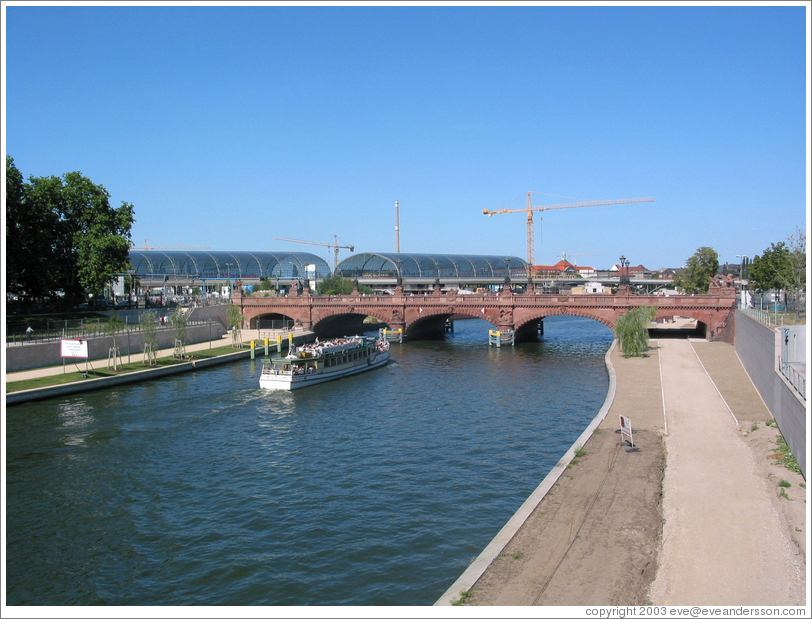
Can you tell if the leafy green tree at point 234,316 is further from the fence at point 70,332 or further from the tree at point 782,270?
the tree at point 782,270

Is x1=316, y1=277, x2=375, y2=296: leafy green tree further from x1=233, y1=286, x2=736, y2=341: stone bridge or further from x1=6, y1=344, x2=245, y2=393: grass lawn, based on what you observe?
x1=6, y1=344, x2=245, y2=393: grass lawn

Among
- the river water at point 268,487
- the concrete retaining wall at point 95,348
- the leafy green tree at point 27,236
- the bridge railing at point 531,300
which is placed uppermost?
the leafy green tree at point 27,236

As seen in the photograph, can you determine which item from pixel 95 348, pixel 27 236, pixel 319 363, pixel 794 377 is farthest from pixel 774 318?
pixel 27 236

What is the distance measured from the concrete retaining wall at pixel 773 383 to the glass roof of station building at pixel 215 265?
503ft

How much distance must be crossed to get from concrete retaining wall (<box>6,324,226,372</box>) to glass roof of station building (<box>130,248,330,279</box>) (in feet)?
332

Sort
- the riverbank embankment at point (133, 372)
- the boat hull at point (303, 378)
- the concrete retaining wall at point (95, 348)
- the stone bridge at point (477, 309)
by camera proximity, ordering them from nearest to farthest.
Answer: the riverbank embankment at point (133, 372) < the concrete retaining wall at point (95, 348) < the boat hull at point (303, 378) < the stone bridge at point (477, 309)

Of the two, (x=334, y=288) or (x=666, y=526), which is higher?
(x=334, y=288)

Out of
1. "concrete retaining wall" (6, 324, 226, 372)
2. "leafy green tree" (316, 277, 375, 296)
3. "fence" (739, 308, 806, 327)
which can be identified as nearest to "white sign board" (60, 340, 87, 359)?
"concrete retaining wall" (6, 324, 226, 372)

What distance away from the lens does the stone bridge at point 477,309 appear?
249ft

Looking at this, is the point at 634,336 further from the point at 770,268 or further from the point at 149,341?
the point at 149,341

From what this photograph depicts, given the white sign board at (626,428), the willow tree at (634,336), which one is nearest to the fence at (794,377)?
the white sign board at (626,428)

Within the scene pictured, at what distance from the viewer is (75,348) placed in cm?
5447

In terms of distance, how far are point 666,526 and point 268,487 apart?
1742cm

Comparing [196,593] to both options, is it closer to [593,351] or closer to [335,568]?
[335,568]
